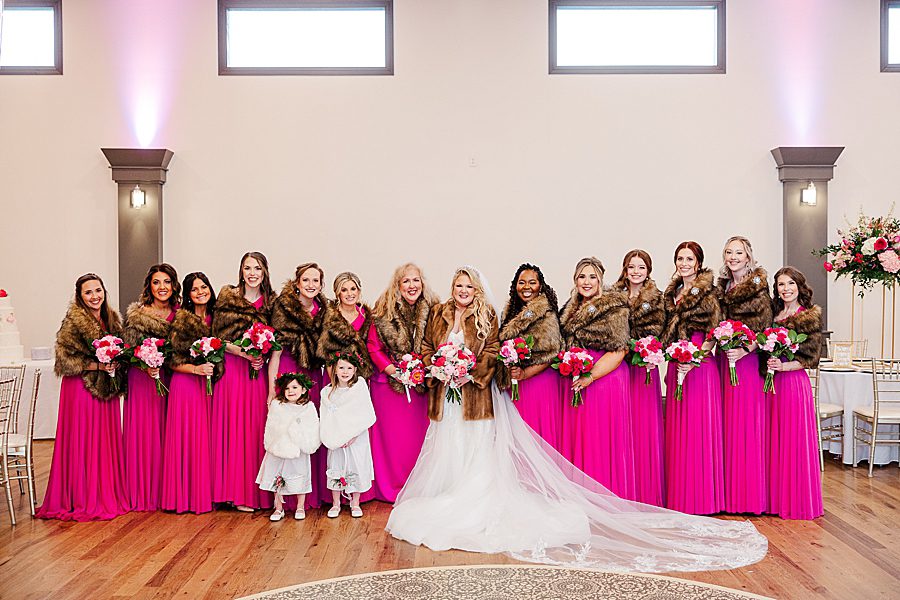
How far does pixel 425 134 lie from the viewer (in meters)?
9.38

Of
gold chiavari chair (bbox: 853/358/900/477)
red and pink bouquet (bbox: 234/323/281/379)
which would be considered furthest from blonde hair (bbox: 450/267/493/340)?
gold chiavari chair (bbox: 853/358/900/477)

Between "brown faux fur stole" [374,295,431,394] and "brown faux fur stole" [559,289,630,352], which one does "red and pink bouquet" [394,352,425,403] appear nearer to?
"brown faux fur stole" [374,295,431,394]

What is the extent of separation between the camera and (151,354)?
222 inches

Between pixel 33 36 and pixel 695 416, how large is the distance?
8.49 metres

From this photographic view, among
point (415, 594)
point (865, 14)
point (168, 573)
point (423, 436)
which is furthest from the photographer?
point (865, 14)

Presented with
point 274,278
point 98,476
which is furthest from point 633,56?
point 98,476

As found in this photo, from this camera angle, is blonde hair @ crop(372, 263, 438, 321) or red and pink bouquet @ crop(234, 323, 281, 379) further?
blonde hair @ crop(372, 263, 438, 321)

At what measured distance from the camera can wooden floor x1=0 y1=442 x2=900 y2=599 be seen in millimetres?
4301

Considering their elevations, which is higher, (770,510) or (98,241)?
(98,241)

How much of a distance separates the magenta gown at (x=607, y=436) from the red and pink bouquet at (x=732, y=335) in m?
0.68

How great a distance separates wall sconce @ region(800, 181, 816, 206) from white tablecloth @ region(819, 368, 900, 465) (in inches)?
90.6

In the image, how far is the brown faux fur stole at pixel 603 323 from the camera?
5590mm

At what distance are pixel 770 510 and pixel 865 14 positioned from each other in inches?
257

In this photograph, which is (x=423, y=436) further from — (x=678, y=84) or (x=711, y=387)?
(x=678, y=84)
